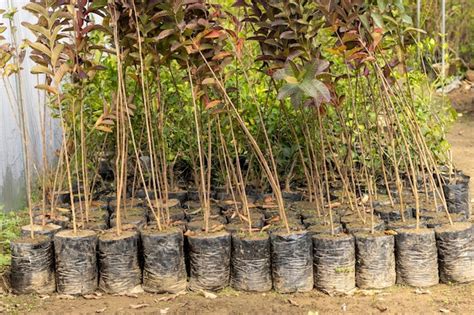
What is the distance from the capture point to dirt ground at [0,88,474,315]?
3285 millimetres

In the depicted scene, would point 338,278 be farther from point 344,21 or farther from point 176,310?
point 344,21

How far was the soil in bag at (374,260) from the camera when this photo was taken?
350 centimetres

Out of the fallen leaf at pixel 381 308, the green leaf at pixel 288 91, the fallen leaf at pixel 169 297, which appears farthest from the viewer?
the fallen leaf at pixel 169 297

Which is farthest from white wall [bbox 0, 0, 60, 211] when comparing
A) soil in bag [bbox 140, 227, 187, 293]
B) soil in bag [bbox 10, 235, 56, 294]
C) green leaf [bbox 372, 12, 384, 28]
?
green leaf [bbox 372, 12, 384, 28]

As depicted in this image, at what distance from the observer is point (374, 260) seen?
138 inches

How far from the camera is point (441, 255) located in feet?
11.7

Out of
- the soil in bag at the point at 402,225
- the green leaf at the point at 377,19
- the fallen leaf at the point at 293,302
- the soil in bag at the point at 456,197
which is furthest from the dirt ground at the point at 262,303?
the green leaf at the point at 377,19

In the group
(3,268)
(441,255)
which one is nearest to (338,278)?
(441,255)

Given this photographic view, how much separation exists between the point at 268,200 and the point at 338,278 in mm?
919

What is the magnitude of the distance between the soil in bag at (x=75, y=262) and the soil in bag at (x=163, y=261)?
26 centimetres

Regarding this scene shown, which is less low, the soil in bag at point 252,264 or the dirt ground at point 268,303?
the soil in bag at point 252,264

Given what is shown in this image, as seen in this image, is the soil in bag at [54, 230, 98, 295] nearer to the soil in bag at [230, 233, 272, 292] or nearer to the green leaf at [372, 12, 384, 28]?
the soil in bag at [230, 233, 272, 292]

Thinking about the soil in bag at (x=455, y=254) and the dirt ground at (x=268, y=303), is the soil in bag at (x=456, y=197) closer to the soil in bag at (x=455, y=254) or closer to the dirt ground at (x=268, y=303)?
the soil in bag at (x=455, y=254)

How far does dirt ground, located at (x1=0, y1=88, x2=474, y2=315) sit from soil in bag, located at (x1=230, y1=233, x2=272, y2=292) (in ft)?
0.15
